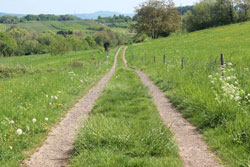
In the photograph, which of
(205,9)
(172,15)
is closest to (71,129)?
(172,15)

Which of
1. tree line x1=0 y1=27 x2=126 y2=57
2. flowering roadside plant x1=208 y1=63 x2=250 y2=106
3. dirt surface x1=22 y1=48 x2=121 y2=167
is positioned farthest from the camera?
tree line x1=0 y1=27 x2=126 y2=57

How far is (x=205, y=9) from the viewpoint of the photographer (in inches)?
3329

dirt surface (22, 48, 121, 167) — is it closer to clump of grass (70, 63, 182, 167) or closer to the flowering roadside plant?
clump of grass (70, 63, 182, 167)

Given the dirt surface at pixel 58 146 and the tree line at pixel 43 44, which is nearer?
the dirt surface at pixel 58 146

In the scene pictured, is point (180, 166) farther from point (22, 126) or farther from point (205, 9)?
point (205, 9)

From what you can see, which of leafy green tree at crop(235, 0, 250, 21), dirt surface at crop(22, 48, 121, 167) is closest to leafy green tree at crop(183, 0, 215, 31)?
leafy green tree at crop(235, 0, 250, 21)

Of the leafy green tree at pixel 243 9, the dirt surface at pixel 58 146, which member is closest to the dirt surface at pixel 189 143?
the dirt surface at pixel 58 146

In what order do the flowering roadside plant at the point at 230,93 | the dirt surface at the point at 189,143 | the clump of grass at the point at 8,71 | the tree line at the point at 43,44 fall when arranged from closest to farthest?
the dirt surface at the point at 189,143 < the flowering roadside plant at the point at 230,93 < the clump of grass at the point at 8,71 < the tree line at the point at 43,44

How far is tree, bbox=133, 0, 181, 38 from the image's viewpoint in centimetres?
7588

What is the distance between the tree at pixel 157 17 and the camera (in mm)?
75875

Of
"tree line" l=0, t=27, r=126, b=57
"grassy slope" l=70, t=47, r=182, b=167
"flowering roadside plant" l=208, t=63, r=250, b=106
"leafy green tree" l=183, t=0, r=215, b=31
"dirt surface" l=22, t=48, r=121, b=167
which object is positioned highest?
"leafy green tree" l=183, t=0, r=215, b=31

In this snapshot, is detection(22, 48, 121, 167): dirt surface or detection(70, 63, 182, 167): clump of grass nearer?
detection(70, 63, 182, 167): clump of grass

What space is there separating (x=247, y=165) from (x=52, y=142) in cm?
422

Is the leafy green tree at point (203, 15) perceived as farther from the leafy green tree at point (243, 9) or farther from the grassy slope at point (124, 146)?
the grassy slope at point (124, 146)
